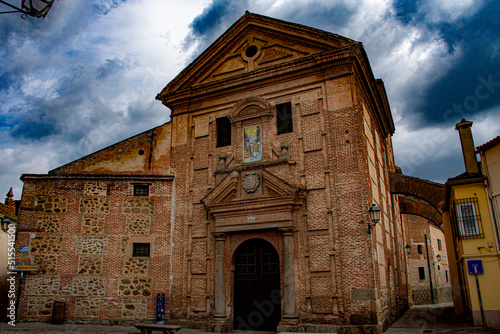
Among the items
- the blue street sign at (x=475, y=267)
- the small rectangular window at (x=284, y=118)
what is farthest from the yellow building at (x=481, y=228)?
the small rectangular window at (x=284, y=118)

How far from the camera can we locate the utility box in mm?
14391

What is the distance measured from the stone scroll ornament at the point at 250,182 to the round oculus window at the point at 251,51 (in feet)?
17.4

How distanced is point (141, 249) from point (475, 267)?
12440 millimetres

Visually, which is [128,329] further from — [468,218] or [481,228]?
[481,228]

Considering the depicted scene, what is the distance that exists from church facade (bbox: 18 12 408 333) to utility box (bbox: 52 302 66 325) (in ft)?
0.79

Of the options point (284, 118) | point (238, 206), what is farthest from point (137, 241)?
point (284, 118)

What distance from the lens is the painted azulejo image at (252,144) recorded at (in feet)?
48.9

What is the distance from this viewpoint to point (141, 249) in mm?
15562

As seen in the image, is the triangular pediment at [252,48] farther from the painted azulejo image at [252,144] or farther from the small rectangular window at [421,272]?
the small rectangular window at [421,272]

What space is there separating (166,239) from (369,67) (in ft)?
35.7

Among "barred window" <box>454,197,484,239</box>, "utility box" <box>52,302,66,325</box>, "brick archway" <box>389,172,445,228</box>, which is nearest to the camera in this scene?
"barred window" <box>454,197,484,239</box>

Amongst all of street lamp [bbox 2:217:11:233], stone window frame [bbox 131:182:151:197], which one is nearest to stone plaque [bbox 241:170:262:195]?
stone window frame [bbox 131:182:151:197]

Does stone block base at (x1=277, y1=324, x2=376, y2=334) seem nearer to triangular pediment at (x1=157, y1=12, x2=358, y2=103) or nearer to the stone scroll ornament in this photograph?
the stone scroll ornament

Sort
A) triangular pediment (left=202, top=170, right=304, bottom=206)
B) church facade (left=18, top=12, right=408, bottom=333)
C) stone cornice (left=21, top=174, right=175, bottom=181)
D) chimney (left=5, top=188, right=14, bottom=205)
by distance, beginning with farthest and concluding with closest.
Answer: chimney (left=5, top=188, right=14, bottom=205), stone cornice (left=21, top=174, right=175, bottom=181), triangular pediment (left=202, top=170, right=304, bottom=206), church facade (left=18, top=12, right=408, bottom=333)
